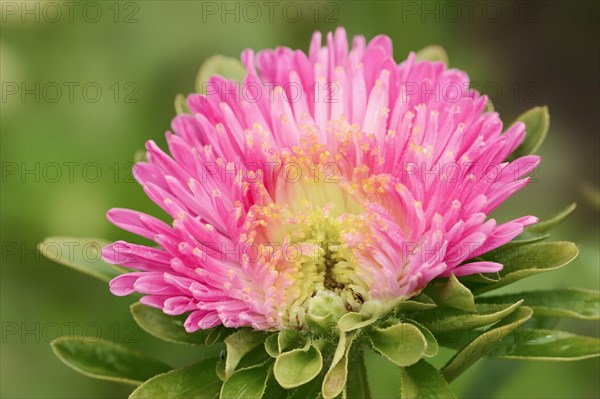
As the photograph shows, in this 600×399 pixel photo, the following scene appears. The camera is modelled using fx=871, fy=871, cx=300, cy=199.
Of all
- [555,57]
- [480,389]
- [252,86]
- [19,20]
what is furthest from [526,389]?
[19,20]

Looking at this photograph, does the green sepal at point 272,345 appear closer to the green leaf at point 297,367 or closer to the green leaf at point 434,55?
the green leaf at point 297,367

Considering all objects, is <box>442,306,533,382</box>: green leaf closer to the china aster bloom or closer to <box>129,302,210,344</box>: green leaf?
the china aster bloom

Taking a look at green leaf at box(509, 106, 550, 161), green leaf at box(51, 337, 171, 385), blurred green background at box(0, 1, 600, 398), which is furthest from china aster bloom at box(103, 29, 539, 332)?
blurred green background at box(0, 1, 600, 398)

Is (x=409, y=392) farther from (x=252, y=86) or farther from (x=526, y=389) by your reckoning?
(x=526, y=389)

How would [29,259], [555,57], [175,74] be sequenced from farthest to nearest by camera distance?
[555,57] → [175,74] → [29,259]

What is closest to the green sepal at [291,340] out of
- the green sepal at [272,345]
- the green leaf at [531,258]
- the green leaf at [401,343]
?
the green sepal at [272,345]
